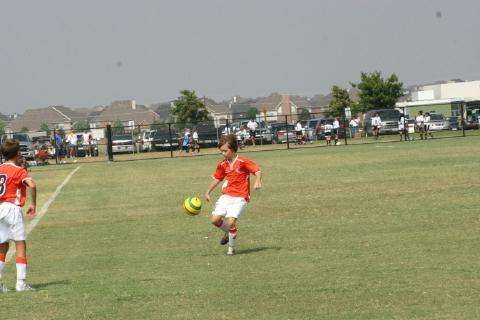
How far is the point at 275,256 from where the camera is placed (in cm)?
1148

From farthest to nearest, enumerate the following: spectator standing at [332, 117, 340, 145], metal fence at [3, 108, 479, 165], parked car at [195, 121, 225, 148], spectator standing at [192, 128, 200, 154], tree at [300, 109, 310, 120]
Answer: parked car at [195, 121, 225, 148] < tree at [300, 109, 310, 120] < spectator standing at [192, 128, 200, 154] < metal fence at [3, 108, 479, 165] < spectator standing at [332, 117, 340, 145]

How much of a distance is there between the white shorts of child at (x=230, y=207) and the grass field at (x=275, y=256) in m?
0.54

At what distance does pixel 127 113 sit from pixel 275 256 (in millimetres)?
107334

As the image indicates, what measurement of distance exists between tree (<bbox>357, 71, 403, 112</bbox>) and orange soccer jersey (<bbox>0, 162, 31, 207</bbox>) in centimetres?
7095

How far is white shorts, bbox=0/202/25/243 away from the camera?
32.7ft

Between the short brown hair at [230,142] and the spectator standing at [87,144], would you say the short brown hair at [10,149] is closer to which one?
the short brown hair at [230,142]

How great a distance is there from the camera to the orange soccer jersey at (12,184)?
9.99 m

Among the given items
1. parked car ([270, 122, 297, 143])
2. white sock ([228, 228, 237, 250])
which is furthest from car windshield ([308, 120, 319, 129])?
white sock ([228, 228, 237, 250])

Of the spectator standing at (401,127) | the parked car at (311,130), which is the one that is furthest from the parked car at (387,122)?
the parked car at (311,130)

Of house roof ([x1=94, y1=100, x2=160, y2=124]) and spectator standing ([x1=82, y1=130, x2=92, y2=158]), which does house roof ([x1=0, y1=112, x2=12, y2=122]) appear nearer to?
house roof ([x1=94, y1=100, x2=160, y2=124])

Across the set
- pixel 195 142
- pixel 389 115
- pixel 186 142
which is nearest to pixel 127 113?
pixel 389 115

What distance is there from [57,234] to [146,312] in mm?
7754

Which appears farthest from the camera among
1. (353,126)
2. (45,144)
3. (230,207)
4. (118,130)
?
(118,130)

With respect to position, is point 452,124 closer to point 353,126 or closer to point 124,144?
point 353,126
